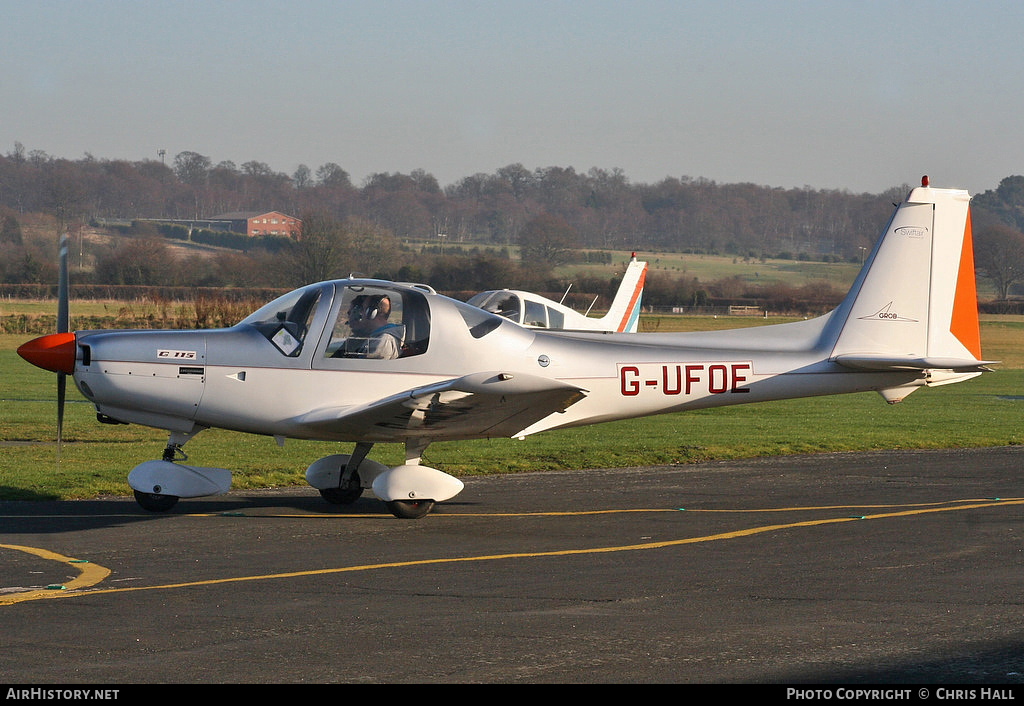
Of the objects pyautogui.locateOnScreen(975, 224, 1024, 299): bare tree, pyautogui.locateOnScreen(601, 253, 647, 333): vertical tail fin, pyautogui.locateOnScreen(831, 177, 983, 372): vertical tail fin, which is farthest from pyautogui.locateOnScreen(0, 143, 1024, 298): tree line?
pyautogui.locateOnScreen(831, 177, 983, 372): vertical tail fin

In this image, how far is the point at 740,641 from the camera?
6480mm

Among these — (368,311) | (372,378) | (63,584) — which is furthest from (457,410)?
(63,584)

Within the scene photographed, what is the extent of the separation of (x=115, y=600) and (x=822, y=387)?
8133mm

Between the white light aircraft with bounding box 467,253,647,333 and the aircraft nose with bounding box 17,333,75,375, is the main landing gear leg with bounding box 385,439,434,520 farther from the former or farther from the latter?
the white light aircraft with bounding box 467,253,647,333

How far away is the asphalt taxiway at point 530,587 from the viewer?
6008 millimetres

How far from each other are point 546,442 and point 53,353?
948cm

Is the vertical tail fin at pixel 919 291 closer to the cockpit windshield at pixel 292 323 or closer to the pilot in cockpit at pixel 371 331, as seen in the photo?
the pilot in cockpit at pixel 371 331

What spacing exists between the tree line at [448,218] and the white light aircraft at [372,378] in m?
29.4

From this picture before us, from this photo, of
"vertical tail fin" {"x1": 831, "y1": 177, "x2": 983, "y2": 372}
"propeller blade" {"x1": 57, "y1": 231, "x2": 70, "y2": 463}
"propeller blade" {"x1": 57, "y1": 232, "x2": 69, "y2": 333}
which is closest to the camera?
"propeller blade" {"x1": 57, "y1": 231, "x2": 70, "y2": 463}

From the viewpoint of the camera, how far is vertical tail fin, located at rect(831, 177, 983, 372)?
13.3m

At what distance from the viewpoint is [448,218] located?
8338 centimetres

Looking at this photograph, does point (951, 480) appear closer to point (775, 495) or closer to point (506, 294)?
point (775, 495)

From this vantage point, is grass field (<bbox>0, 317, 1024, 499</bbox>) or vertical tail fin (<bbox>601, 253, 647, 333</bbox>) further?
vertical tail fin (<bbox>601, 253, 647, 333</bbox>)

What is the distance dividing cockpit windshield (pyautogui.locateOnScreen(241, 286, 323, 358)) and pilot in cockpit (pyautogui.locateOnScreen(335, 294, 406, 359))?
376 mm
